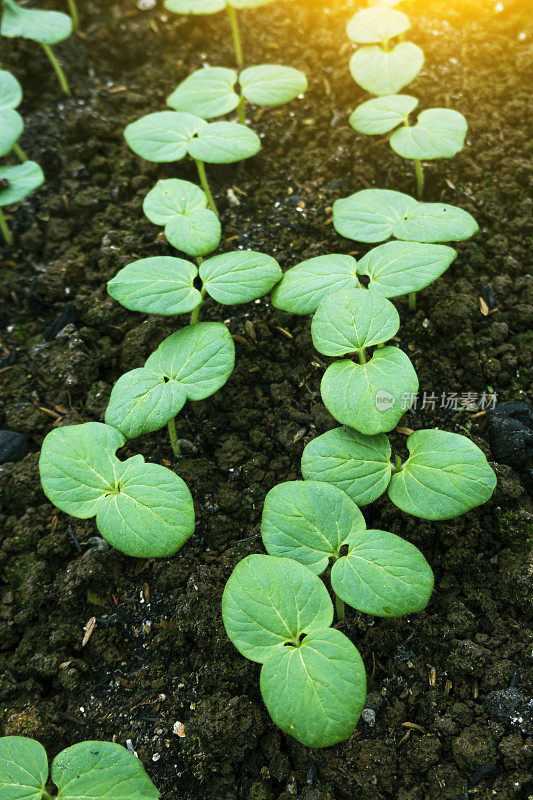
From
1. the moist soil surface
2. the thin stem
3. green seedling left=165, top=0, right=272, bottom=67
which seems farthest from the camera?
green seedling left=165, top=0, right=272, bottom=67

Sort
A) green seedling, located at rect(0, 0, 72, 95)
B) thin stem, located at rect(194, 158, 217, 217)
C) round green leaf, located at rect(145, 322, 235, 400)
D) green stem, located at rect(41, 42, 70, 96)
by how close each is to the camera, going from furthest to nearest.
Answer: green stem, located at rect(41, 42, 70, 96)
green seedling, located at rect(0, 0, 72, 95)
thin stem, located at rect(194, 158, 217, 217)
round green leaf, located at rect(145, 322, 235, 400)

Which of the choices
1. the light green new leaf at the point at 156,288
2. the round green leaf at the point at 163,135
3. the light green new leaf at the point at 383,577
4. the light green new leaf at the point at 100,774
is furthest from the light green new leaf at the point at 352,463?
the round green leaf at the point at 163,135

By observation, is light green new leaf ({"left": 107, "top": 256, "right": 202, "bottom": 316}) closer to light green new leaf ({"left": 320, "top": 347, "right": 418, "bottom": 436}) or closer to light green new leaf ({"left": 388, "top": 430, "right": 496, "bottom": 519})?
light green new leaf ({"left": 320, "top": 347, "right": 418, "bottom": 436})

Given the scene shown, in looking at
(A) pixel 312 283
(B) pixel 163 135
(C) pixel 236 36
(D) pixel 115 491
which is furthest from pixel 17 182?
(D) pixel 115 491

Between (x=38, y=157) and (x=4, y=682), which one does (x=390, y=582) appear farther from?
(x=38, y=157)

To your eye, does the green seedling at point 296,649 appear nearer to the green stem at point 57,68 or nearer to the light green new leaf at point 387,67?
the light green new leaf at point 387,67

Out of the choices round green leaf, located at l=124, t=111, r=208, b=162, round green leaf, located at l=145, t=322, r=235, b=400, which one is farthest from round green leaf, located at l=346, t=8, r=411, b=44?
round green leaf, located at l=145, t=322, r=235, b=400

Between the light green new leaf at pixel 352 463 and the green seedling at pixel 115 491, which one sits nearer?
the green seedling at pixel 115 491
